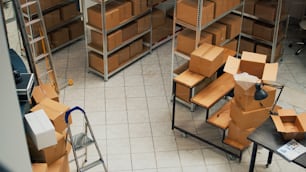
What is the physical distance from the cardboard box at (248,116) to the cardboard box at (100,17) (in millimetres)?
2432

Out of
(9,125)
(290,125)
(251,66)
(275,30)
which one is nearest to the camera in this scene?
(9,125)

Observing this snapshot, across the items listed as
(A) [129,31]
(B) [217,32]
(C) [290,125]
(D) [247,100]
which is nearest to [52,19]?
(A) [129,31]

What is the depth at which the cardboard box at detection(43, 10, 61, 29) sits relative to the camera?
7.84 metres

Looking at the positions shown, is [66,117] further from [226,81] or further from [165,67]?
[165,67]

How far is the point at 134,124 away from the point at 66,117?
1588 millimetres

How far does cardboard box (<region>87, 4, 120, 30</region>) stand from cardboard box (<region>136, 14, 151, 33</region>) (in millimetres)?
608

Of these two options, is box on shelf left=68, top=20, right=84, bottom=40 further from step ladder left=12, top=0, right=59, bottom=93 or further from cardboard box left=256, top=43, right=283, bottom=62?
cardboard box left=256, top=43, right=283, bottom=62

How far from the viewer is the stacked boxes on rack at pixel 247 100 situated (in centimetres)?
542

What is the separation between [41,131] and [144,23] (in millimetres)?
3608

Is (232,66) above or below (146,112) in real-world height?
above

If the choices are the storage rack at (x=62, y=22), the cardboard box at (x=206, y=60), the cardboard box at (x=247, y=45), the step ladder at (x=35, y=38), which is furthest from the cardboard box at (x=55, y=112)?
the cardboard box at (x=247, y=45)

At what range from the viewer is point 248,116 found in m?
5.62

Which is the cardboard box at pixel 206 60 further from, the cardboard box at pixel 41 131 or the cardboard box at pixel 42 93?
the cardboard box at pixel 41 131

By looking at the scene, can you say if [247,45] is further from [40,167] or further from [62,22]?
[40,167]
